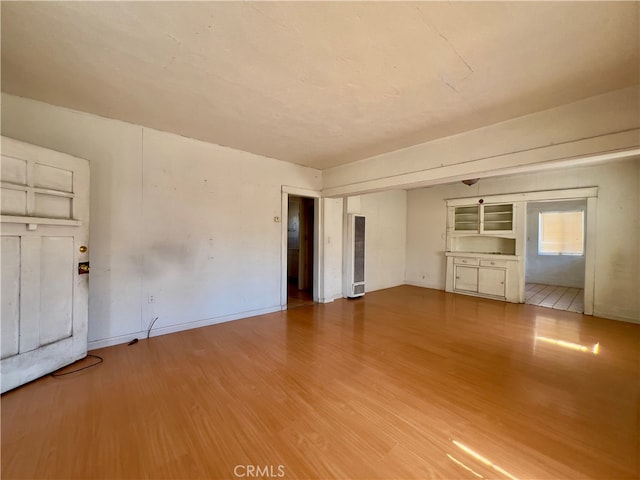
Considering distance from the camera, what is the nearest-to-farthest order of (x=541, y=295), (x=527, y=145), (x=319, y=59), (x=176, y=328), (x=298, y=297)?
(x=319, y=59), (x=527, y=145), (x=176, y=328), (x=298, y=297), (x=541, y=295)

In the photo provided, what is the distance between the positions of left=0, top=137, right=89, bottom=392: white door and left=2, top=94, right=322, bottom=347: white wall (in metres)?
0.37

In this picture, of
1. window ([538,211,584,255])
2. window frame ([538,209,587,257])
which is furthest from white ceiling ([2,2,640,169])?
window ([538,211,584,255])

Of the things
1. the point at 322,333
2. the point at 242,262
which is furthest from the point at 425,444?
the point at 242,262

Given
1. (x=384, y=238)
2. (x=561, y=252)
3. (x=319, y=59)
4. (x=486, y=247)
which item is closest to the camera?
(x=319, y=59)

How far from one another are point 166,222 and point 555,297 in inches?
316

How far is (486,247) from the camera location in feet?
20.7

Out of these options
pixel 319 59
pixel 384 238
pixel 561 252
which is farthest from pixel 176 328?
pixel 561 252

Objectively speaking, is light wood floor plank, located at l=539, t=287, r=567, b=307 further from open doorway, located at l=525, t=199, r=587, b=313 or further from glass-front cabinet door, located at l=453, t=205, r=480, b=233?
glass-front cabinet door, located at l=453, t=205, r=480, b=233

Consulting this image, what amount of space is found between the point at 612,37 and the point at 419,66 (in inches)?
47.6

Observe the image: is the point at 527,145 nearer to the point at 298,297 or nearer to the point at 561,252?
the point at 298,297

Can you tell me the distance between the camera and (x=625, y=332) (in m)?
3.72

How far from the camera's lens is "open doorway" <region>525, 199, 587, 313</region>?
6.80 m

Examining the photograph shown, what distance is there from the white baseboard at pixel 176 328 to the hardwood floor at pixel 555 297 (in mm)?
5530

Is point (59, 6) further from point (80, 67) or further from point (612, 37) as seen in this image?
point (612, 37)
